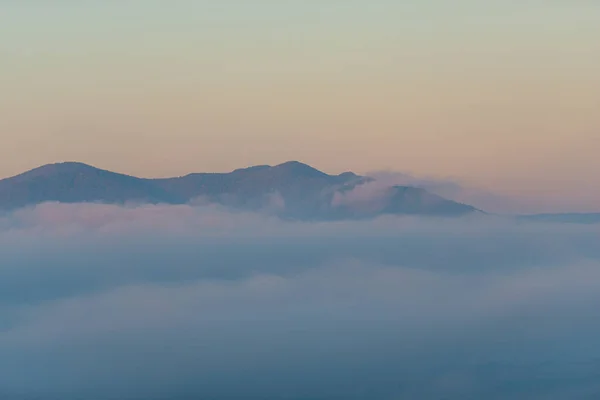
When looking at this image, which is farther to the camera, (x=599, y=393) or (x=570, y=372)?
(x=570, y=372)

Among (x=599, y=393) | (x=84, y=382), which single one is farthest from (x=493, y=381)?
(x=84, y=382)

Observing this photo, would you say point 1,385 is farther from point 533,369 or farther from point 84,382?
point 533,369

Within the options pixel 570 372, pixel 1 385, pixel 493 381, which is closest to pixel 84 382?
pixel 1 385

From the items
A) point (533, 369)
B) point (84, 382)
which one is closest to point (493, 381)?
point (533, 369)

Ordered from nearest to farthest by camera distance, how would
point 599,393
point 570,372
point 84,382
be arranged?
point 599,393
point 570,372
point 84,382

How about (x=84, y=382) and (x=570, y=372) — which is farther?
(x=84, y=382)

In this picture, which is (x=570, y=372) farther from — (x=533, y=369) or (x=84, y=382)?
(x=84, y=382)

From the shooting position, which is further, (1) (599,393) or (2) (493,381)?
(2) (493,381)

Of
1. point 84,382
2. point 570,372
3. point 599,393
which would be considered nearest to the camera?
point 599,393
